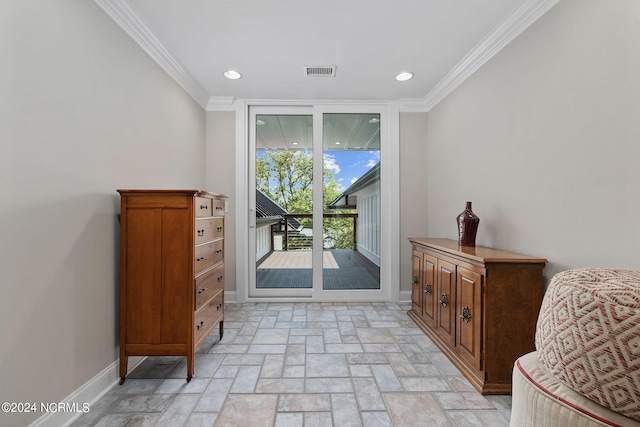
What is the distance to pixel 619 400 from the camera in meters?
0.73

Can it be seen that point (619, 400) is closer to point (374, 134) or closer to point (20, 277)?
point (20, 277)

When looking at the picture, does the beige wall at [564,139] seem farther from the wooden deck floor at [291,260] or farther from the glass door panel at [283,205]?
the glass door panel at [283,205]

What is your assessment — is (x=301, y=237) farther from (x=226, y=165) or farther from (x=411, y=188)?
(x=411, y=188)

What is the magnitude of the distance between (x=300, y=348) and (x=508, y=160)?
224 cm

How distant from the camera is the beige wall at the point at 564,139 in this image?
138 centimetres

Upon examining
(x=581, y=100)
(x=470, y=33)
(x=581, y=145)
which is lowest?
(x=581, y=145)

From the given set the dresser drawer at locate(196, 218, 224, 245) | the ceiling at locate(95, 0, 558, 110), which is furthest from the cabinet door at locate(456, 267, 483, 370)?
the dresser drawer at locate(196, 218, 224, 245)

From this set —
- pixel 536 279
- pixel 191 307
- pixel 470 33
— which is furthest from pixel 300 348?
pixel 470 33

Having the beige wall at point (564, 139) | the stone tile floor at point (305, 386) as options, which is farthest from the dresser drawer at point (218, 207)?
the beige wall at point (564, 139)

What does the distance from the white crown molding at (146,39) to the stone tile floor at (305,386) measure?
8.09 ft

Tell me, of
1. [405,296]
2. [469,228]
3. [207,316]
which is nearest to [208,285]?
[207,316]

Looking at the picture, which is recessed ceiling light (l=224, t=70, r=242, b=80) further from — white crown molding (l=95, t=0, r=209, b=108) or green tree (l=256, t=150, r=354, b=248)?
green tree (l=256, t=150, r=354, b=248)

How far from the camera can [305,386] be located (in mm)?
1882

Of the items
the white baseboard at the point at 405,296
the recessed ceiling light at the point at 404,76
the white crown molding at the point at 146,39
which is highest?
the recessed ceiling light at the point at 404,76
